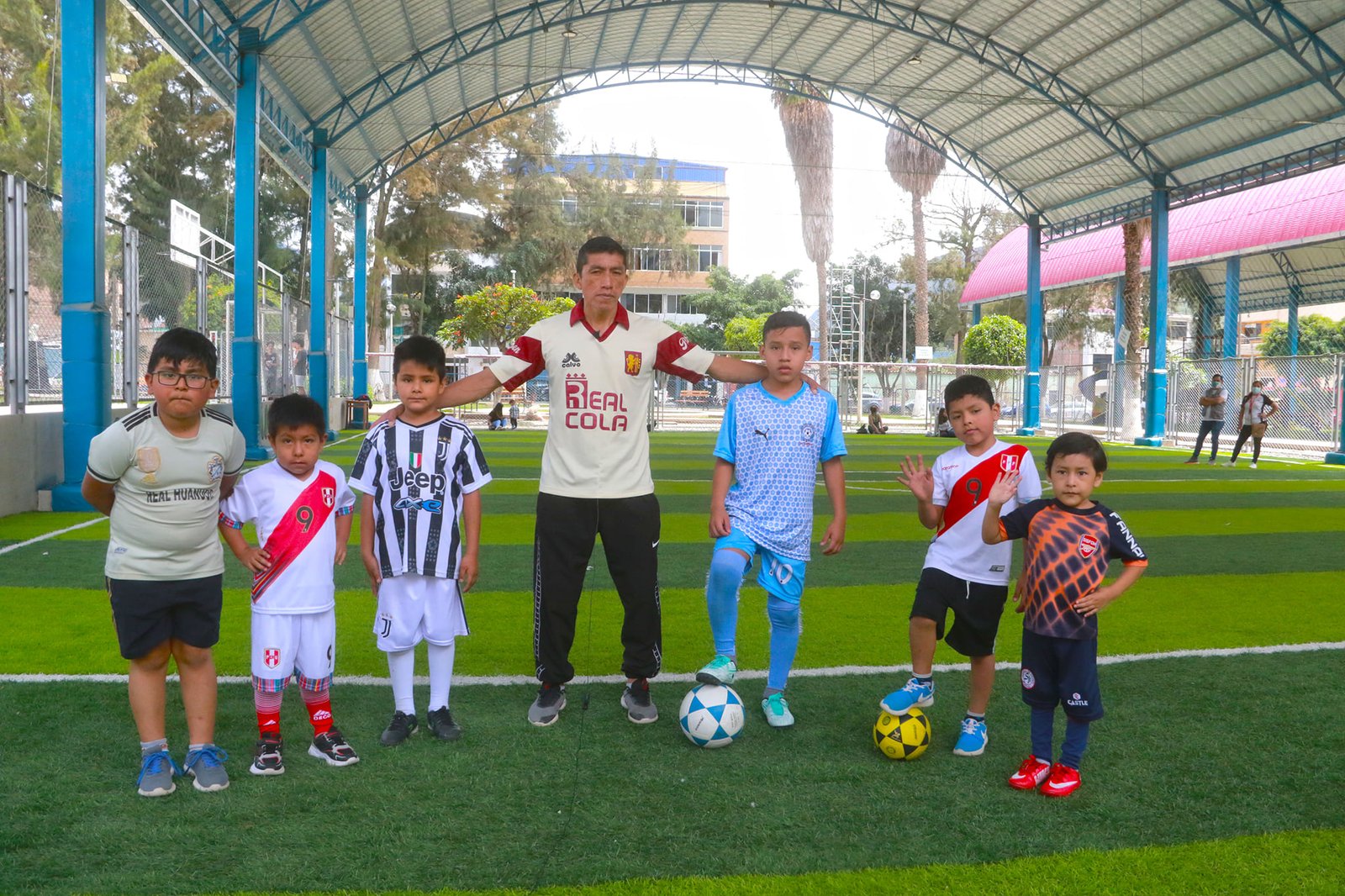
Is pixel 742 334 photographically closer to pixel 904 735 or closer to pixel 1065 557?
pixel 904 735

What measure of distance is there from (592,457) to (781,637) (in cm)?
105

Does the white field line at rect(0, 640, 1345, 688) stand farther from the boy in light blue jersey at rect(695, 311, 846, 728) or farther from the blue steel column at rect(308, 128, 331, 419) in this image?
the blue steel column at rect(308, 128, 331, 419)

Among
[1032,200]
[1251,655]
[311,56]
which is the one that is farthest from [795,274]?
[1251,655]

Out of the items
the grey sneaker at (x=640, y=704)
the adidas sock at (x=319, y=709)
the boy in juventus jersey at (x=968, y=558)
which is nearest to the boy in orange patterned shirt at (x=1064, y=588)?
the boy in juventus jersey at (x=968, y=558)

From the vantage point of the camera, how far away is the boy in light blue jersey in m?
4.23

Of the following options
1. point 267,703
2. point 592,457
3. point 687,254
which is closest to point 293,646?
point 267,703

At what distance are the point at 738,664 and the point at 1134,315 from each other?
29.3m

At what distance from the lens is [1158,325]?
2766cm

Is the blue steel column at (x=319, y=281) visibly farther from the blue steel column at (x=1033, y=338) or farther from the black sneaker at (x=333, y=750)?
the black sneaker at (x=333, y=750)

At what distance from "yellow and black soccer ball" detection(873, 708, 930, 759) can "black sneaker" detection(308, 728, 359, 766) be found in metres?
1.89


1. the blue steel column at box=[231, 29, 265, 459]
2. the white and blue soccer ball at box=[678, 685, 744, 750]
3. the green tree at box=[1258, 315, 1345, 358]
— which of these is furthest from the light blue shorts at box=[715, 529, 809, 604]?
the green tree at box=[1258, 315, 1345, 358]

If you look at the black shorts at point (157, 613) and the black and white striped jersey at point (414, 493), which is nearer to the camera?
the black shorts at point (157, 613)

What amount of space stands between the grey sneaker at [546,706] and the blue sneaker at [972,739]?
1551mm

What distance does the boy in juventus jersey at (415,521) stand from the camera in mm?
3990
